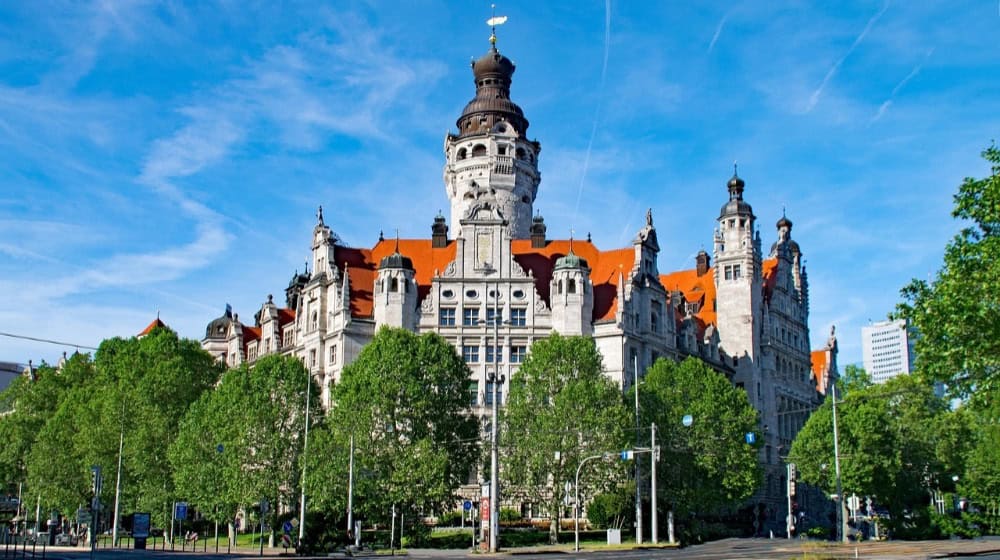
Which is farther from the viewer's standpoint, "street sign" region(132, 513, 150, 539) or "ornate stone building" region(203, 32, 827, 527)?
"ornate stone building" region(203, 32, 827, 527)

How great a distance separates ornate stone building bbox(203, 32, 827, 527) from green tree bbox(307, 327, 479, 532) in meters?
3.51

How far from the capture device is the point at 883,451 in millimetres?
86125

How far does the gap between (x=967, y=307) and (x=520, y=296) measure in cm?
5212

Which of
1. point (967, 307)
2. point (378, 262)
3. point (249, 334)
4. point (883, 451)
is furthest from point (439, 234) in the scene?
point (967, 307)

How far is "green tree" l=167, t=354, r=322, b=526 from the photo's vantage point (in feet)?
243

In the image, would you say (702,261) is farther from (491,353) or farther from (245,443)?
(245,443)

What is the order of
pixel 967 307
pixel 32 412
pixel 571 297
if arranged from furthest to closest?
pixel 32 412 → pixel 571 297 → pixel 967 307

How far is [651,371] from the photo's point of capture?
84750 millimetres

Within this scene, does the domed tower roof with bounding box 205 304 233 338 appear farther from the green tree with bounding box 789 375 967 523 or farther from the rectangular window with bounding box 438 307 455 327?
the green tree with bounding box 789 375 967 523

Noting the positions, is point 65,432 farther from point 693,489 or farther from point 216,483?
point 693,489

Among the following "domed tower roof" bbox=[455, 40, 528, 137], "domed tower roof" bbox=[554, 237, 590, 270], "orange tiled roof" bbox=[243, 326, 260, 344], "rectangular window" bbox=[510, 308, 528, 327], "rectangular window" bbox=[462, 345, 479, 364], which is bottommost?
"rectangular window" bbox=[462, 345, 479, 364]

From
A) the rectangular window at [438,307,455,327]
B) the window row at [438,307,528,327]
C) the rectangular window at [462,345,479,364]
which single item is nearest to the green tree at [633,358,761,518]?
the window row at [438,307,528,327]

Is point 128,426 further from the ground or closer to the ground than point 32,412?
closer to the ground

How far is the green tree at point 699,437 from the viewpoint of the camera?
258 ft
